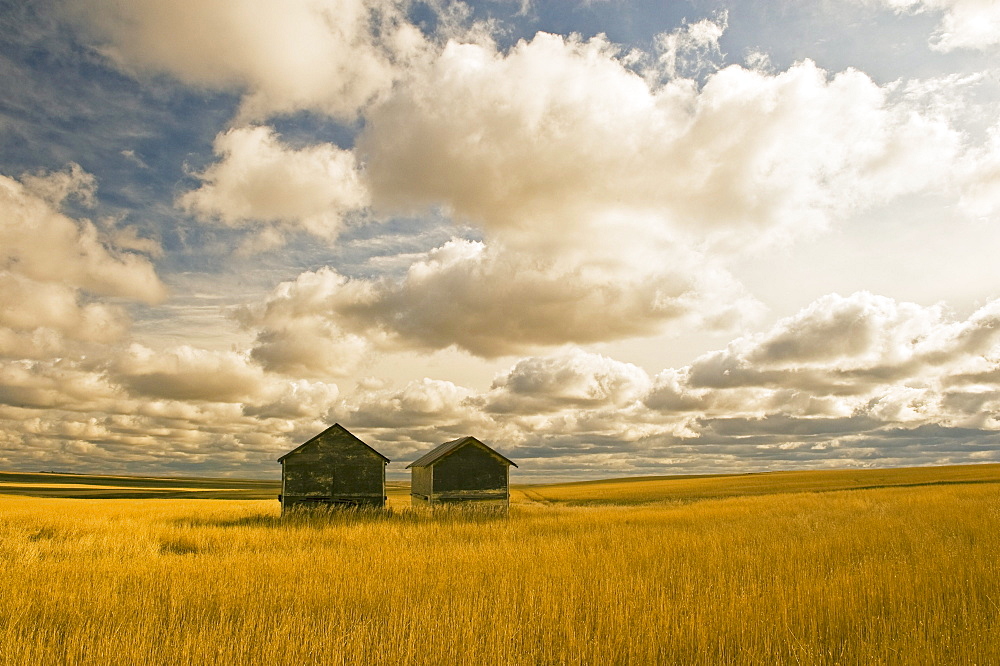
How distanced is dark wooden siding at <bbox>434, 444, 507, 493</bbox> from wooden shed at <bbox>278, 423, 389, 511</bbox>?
3319mm

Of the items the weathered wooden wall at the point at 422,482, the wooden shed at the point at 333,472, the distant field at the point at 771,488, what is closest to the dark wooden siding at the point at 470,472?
the weathered wooden wall at the point at 422,482

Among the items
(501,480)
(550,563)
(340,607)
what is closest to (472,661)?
(340,607)

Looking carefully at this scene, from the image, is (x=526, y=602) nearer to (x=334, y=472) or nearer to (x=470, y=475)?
(x=334, y=472)

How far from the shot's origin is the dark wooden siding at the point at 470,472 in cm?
3438

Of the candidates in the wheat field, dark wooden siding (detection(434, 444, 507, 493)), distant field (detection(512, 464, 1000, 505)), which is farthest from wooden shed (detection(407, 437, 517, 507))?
distant field (detection(512, 464, 1000, 505))

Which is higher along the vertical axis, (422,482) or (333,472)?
(333,472)

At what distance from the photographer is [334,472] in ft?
106

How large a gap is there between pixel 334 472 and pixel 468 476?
7196mm

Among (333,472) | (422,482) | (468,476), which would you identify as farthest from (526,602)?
(422,482)

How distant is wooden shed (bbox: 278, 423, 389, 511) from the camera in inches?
1245

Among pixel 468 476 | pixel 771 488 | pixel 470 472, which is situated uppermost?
pixel 470 472

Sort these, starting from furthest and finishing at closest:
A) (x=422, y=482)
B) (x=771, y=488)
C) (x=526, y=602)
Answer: (x=771, y=488) < (x=422, y=482) < (x=526, y=602)

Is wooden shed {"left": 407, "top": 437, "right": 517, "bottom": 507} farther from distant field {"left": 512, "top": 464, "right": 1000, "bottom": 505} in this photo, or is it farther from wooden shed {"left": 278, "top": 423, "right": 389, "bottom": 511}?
distant field {"left": 512, "top": 464, "right": 1000, "bottom": 505}

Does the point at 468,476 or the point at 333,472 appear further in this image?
the point at 468,476
